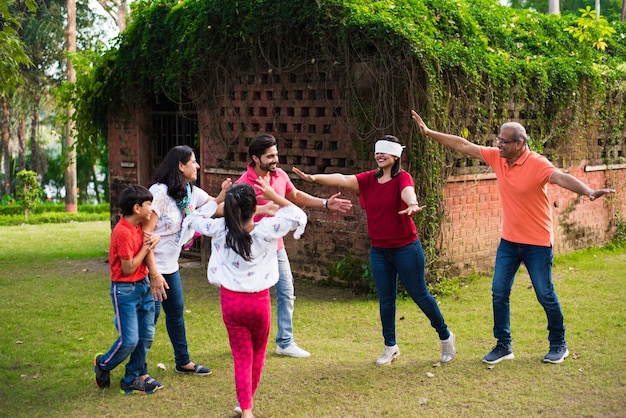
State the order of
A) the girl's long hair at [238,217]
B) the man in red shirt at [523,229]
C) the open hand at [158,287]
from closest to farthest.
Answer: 1. the girl's long hair at [238,217]
2. the open hand at [158,287]
3. the man in red shirt at [523,229]

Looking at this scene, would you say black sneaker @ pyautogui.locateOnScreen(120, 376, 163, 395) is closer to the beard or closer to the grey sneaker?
the beard

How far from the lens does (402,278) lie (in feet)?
20.0

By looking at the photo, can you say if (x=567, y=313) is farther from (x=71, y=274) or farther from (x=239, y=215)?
(x=71, y=274)

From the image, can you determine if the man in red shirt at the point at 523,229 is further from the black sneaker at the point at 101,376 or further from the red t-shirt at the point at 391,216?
the black sneaker at the point at 101,376

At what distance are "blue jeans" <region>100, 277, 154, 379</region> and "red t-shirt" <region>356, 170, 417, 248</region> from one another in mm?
1764

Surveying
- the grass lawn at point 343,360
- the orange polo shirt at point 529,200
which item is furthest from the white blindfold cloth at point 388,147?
the grass lawn at point 343,360

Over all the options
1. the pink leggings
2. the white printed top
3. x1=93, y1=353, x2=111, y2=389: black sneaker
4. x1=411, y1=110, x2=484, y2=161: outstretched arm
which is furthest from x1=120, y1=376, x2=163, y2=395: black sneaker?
x1=411, y1=110, x2=484, y2=161: outstretched arm

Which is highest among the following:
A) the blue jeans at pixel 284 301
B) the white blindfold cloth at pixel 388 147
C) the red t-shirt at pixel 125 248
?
the white blindfold cloth at pixel 388 147

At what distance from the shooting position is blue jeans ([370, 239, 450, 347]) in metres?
6.04

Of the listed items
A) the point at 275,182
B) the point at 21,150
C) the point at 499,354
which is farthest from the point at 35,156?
the point at 499,354

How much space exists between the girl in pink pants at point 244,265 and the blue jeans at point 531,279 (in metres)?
2.09

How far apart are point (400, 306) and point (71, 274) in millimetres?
5118

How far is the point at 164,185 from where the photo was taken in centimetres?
578

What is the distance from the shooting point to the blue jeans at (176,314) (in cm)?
587
